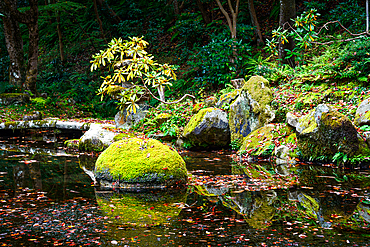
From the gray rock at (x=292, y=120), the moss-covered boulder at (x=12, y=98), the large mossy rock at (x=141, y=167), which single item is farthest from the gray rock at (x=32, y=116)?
the gray rock at (x=292, y=120)

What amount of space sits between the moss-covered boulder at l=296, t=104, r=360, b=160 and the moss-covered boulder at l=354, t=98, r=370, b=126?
732mm

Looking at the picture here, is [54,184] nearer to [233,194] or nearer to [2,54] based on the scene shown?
[233,194]

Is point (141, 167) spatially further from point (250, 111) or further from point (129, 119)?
point (129, 119)

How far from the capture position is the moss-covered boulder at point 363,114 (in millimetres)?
7554

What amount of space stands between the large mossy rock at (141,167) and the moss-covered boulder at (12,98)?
35.3 ft

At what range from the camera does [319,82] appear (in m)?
10.1

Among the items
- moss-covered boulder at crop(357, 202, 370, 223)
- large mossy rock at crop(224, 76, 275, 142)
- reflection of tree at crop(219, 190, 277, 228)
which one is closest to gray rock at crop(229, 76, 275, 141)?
large mossy rock at crop(224, 76, 275, 142)

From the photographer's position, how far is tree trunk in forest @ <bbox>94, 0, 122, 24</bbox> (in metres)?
20.5

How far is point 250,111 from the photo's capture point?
9305 millimetres

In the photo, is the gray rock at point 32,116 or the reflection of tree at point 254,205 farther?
the gray rock at point 32,116

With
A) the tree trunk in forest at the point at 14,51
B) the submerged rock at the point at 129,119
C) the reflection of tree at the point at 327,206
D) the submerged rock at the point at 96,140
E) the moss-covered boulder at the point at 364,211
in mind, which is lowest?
the reflection of tree at the point at 327,206

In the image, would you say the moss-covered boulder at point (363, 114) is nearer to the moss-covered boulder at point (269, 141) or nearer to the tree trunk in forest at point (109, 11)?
the moss-covered boulder at point (269, 141)

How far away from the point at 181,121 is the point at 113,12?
13116mm

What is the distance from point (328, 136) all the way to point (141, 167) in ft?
14.1
